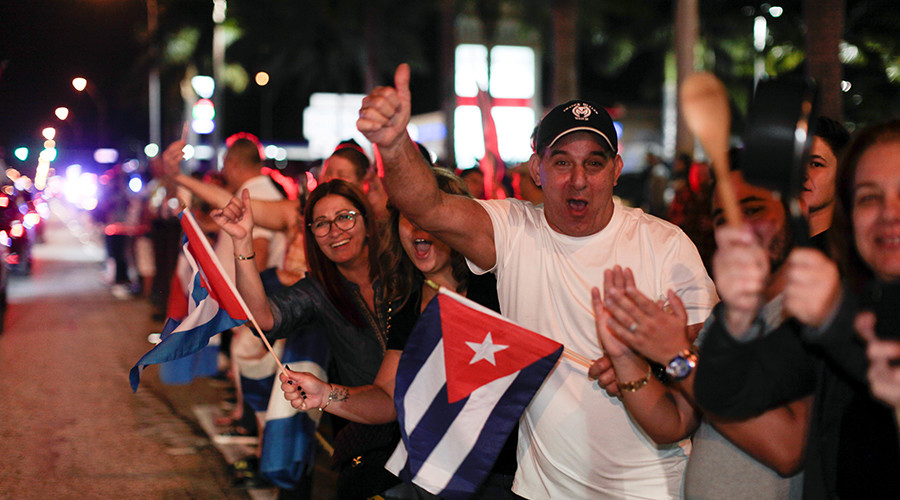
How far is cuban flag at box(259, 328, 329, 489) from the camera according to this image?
4.88m

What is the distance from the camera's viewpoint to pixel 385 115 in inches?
99.7

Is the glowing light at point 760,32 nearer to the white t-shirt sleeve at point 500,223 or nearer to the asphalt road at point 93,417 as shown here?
the asphalt road at point 93,417

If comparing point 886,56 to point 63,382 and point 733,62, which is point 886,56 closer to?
point 63,382

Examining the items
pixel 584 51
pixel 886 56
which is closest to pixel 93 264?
pixel 886 56

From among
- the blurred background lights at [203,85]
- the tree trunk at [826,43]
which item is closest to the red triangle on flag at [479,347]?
the tree trunk at [826,43]

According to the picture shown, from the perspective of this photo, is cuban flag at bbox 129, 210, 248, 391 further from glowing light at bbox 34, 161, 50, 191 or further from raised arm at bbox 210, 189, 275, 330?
glowing light at bbox 34, 161, 50, 191

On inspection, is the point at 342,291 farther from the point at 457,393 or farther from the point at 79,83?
the point at 79,83

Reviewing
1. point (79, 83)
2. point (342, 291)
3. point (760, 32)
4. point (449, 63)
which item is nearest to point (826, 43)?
point (760, 32)

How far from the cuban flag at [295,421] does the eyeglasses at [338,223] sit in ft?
2.92

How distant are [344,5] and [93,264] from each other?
18.7 meters

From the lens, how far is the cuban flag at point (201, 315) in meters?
3.72

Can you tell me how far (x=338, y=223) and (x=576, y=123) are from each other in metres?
1.65

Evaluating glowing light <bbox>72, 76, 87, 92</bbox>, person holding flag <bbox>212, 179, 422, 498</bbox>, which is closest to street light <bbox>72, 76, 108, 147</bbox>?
glowing light <bbox>72, 76, 87, 92</bbox>

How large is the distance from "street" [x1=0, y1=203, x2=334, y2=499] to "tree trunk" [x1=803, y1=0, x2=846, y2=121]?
28.4 ft
